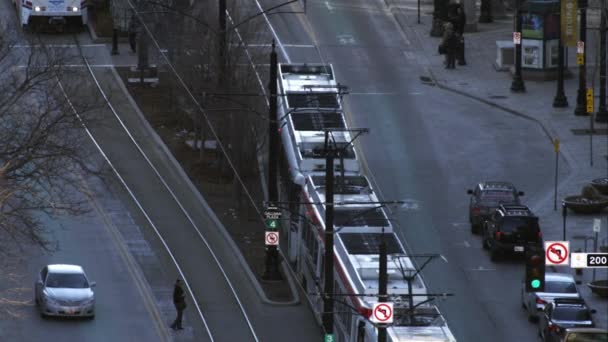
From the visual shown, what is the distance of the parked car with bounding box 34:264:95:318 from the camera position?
55.7m

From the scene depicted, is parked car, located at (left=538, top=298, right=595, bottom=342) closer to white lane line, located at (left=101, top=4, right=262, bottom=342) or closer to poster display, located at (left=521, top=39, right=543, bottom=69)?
white lane line, located at (left=101, top=4, right=262, bottom=342)

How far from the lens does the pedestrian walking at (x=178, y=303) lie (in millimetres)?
55781

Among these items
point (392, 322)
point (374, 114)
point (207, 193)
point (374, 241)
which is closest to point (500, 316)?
point (374, 241)

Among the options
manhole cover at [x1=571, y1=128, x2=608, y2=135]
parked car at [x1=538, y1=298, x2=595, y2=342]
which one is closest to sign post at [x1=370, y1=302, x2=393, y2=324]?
parked car at [x1=538, y1=298, x2=595, y2=342]

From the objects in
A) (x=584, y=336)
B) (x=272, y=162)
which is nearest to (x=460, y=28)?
(x=272, y=162)

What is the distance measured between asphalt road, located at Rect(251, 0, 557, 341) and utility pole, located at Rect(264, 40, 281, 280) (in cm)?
507

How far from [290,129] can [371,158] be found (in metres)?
10.0

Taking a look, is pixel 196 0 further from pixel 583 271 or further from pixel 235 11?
pixel 583 271

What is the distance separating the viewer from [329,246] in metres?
51.8

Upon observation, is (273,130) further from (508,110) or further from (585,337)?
(508,110)

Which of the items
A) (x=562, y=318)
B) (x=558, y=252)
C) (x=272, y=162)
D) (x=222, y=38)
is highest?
(x=222, y=38)

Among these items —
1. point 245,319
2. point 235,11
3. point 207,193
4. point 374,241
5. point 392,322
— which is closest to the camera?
point 392,322

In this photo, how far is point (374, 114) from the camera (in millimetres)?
79500

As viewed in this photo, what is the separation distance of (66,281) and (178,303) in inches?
136
